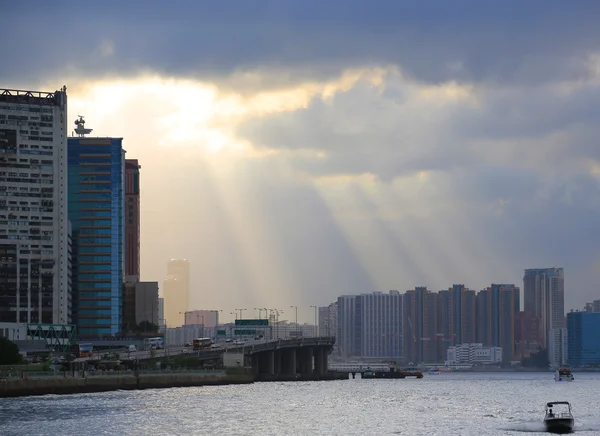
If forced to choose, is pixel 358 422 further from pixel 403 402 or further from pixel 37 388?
pixel 37 388

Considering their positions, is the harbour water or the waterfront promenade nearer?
the harbour water

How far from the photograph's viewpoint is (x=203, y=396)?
173 m

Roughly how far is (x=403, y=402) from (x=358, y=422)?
48.0 m

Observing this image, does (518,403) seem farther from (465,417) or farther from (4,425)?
(4,425)

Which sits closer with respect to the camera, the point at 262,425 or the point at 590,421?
the point at 262,425

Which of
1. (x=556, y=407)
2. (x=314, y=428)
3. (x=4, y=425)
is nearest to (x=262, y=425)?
(x=314, y=428)

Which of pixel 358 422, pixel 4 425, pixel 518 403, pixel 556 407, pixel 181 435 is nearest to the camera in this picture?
pixel 181 435

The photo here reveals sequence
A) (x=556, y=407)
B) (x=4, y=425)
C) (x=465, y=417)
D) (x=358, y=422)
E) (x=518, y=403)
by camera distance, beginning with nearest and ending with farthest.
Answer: (x=4, y=425) < (x=358, y=422) < (x=465, y=417) < (x=556, y=407) < (x=518, y=403)

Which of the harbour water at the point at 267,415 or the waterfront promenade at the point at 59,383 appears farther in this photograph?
the waterfront promenade at the point at 59,383

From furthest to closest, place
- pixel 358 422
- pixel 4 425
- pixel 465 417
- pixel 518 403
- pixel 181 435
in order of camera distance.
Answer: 1. pixel 518 403
2. pixel 465 417
3. pixel 358 422
4. pixel 4 425
5. pixel 181 435

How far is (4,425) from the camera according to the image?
112438 millimetres

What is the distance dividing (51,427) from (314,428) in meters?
24.2

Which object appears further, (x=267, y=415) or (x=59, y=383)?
(x=59, y=383)

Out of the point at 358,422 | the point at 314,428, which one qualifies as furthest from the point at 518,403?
the point at 314,428
